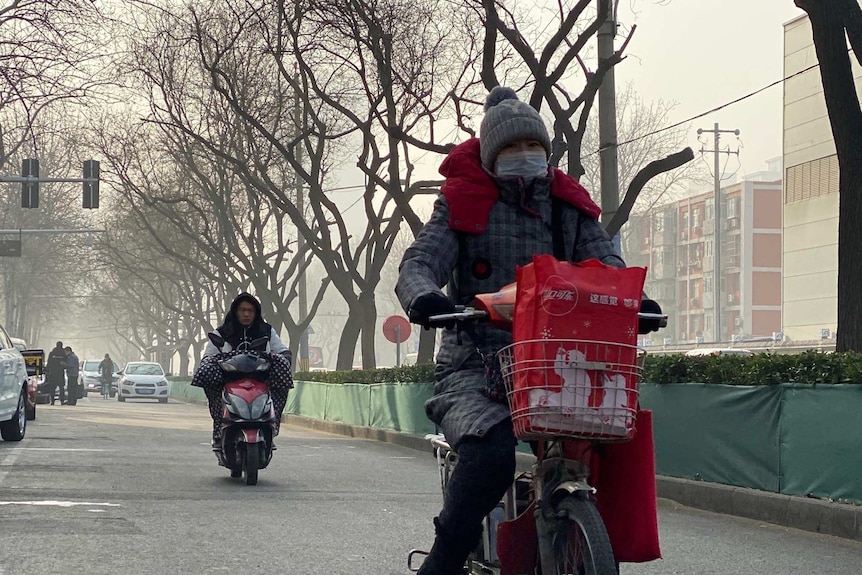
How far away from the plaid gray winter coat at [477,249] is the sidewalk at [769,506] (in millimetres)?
4895

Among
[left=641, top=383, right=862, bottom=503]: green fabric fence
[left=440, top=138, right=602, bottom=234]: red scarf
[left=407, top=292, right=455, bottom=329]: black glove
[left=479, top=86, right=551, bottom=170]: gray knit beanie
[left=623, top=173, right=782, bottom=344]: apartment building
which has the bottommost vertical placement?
[left=641, top=383, right=862, bottom=503]: green fabric fence

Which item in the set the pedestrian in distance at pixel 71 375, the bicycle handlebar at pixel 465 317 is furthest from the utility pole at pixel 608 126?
the pedestrian in distance at pixel 71 375

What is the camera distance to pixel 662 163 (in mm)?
19844

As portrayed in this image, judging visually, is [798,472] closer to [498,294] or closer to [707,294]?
[498,294]

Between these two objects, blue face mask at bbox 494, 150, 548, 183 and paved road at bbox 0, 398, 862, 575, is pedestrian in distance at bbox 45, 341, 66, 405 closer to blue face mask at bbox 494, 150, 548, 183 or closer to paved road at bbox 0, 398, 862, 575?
paved road at bbox 0, 398, 862, 575

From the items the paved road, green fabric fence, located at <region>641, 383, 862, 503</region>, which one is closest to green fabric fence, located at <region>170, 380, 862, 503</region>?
green fabric fence, located at <region>641, 383, 862, 503</region>

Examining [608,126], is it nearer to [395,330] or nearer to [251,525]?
[251,525]

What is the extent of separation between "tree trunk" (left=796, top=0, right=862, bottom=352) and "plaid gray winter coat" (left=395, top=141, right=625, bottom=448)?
804 centimetres

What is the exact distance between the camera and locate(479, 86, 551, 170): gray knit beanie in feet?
16.3

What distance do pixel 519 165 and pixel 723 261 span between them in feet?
340

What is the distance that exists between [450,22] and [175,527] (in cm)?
1760

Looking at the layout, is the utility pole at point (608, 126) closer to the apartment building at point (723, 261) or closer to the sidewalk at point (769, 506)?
the sidewalk at point (769, 506)

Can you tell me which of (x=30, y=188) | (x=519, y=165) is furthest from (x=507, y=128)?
(x=30, y=188)

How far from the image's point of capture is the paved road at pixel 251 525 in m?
7.34
